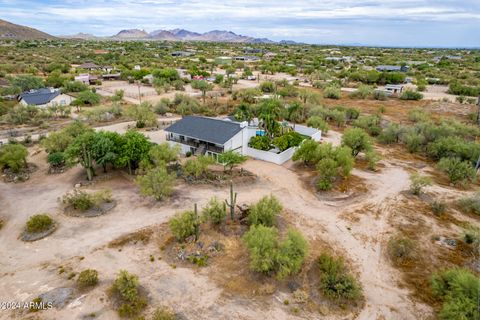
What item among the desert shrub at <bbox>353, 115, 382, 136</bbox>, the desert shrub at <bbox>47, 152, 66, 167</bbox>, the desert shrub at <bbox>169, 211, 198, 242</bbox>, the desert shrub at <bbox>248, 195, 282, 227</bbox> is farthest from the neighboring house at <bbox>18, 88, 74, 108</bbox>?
the desert shrub at <bbox>353, 115, 382, 136</bbox>

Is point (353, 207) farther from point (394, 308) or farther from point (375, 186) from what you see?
point (394, 308)

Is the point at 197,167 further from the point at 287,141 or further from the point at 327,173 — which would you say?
the point at 327,173

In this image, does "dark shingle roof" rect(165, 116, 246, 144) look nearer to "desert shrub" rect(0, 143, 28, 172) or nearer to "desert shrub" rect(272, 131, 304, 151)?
"desert shrub" rect(272, 131, 304, 151)

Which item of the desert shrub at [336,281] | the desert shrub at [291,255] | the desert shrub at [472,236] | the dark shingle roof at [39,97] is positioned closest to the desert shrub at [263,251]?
the desert shrub at [291,255]

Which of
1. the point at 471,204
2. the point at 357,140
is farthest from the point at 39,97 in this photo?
the point at 471,204

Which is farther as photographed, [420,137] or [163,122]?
[163,122]

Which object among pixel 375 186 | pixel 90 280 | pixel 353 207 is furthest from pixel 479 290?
pixel 90 280
